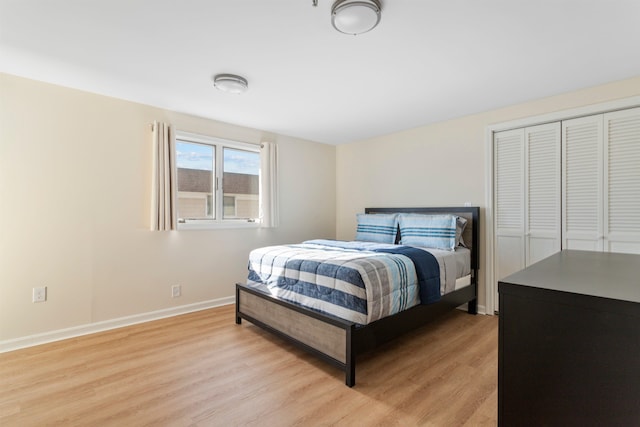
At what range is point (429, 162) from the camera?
4.00 metres

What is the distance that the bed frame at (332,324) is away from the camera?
210 centimetres

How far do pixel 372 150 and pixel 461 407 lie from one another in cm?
357

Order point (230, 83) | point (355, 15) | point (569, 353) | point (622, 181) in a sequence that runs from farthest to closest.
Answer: point (622, 181)
point (230, 83)
point (355, 15)
point (569, 353)

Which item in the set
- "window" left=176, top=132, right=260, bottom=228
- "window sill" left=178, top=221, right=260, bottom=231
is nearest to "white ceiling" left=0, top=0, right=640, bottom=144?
"window" left=176, top=132, right=260, bottom=228

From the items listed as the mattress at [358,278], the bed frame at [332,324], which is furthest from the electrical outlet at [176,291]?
the mattress at [358,278]

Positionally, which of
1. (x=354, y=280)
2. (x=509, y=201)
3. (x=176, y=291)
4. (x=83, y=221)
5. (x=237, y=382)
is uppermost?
(x=509, y=201)

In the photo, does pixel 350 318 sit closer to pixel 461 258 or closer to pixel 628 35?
pixel 461 258

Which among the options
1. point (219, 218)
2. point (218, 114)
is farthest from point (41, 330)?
point (218, 114)

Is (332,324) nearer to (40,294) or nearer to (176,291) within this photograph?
(176,291)

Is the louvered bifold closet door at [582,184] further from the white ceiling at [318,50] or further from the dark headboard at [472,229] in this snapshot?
the dark headboard at [472,229]

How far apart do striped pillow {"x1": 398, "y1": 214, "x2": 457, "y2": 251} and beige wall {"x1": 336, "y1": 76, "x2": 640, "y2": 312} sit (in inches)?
18.1

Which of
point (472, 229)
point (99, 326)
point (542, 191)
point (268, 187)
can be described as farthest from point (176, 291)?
point (542, 191)

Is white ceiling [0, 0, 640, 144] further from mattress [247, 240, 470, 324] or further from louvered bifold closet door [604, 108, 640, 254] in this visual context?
mattress [247, 240, 470, 324]

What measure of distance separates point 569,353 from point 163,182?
3.51 meters
